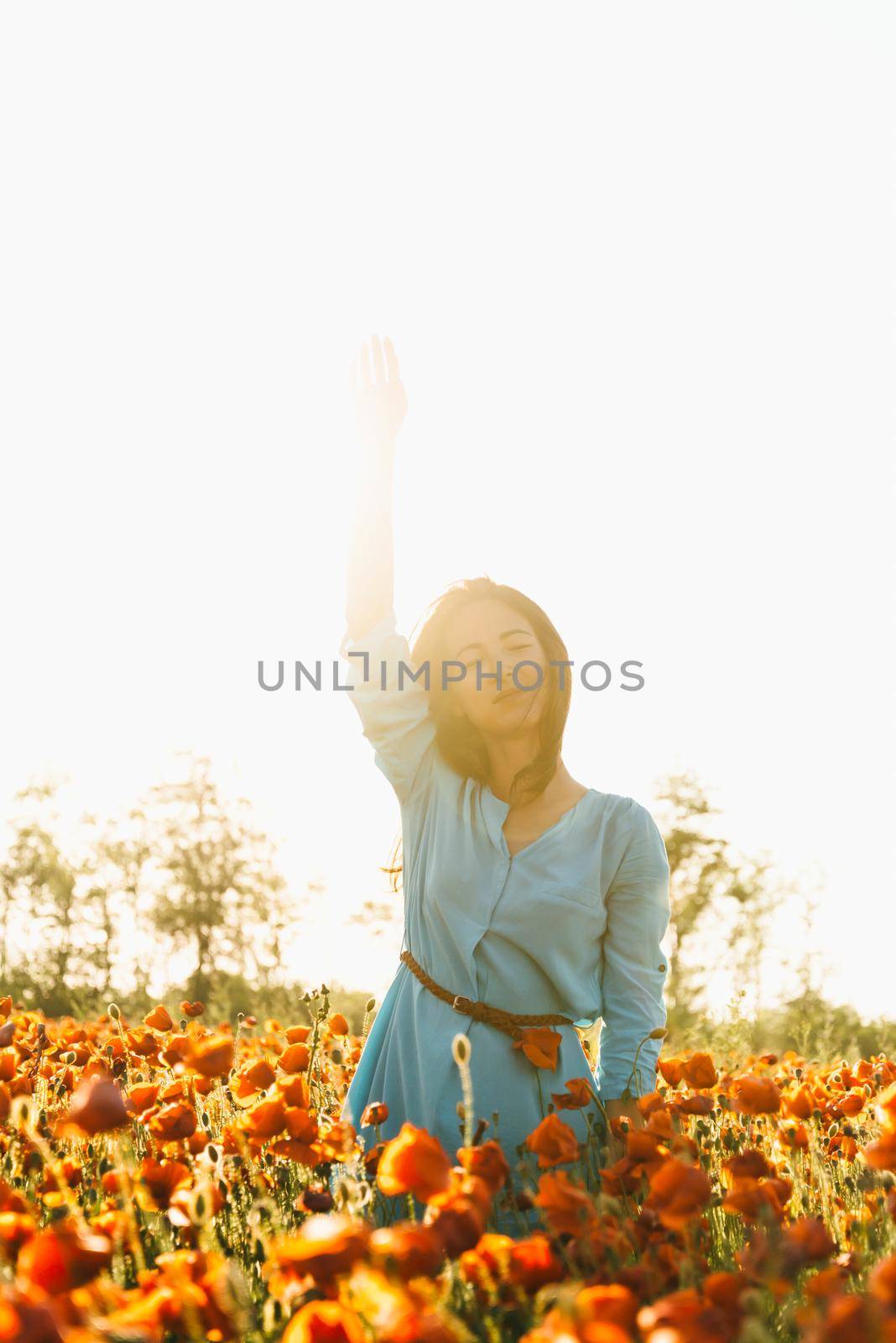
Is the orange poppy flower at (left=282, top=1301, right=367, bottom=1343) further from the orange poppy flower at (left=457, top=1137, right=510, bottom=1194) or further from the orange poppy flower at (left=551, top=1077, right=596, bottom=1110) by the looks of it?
the orange poppy flower at (left=551, top=1077, right=596, bottom=1110)

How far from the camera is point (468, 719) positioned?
307 centimetres

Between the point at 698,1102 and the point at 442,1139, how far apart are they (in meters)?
0.68

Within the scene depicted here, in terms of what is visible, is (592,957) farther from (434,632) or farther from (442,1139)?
(434,632)

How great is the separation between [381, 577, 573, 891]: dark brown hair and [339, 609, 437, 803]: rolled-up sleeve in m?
0.05

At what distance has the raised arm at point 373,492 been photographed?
2877 millimetres

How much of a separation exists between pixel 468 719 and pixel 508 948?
63 centimetres

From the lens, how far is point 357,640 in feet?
9.41

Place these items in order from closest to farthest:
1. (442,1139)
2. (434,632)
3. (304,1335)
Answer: (304,1335) < (442,1139) < (434,632)

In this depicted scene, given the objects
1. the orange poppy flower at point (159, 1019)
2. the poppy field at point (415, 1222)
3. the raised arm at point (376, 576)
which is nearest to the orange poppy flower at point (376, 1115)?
the poppy field at point (415, 1222)

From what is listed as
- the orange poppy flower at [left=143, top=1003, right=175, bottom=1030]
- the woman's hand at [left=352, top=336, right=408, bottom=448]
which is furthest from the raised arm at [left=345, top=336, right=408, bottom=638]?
the orange poppy flower at [left=143, top=1003, right=175, bottom=1030]

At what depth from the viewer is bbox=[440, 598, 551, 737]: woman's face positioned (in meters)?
2.99

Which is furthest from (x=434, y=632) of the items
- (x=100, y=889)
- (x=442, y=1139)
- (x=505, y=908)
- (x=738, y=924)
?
(x=100, y=889)

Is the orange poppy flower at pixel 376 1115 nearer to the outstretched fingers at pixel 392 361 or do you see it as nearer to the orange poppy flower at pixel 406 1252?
the orange poppy flower at pixel 406 1252

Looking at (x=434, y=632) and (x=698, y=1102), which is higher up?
(x=434, y=632)
